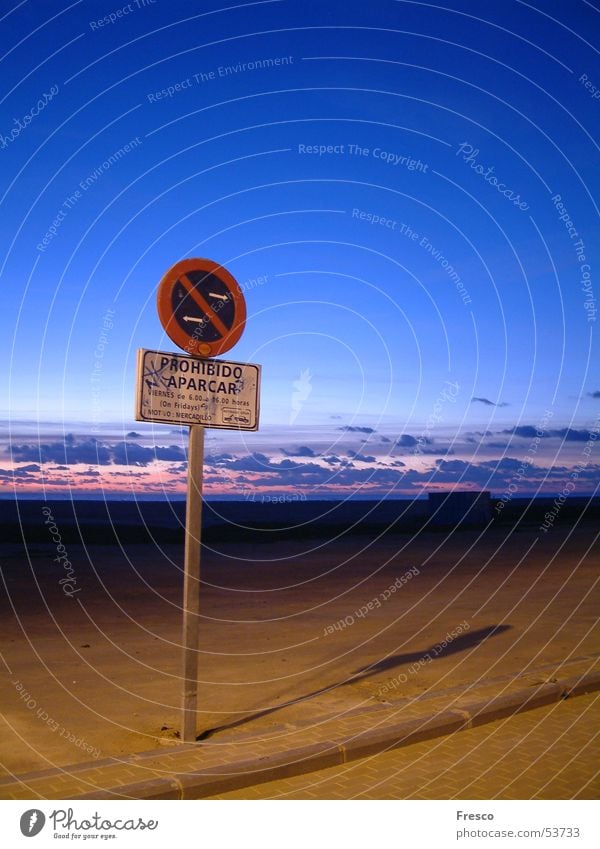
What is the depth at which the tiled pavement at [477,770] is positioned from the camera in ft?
16.2

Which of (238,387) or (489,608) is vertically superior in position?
(238,387)

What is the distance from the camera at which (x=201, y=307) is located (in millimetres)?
5973

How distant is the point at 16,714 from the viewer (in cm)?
660

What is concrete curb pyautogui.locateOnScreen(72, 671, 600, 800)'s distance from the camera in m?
4.78

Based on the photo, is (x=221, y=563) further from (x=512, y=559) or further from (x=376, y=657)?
(x=376, y=657)

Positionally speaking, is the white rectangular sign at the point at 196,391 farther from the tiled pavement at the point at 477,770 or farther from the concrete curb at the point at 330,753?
the tiled pavement at the point at 477,770

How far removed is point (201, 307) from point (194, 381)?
21.9 inches

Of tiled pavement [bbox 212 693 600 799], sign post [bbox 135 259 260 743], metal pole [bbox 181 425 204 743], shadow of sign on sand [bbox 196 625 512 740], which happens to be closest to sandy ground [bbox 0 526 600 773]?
shadow of sign on sand [bbox 196 625 512 740]

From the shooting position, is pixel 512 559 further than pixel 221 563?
Yes

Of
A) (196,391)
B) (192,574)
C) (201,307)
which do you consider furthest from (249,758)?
(201,307)

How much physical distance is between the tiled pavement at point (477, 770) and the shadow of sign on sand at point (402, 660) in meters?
1.20

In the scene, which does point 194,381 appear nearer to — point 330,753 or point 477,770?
point 330,753

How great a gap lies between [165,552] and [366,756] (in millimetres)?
16582
